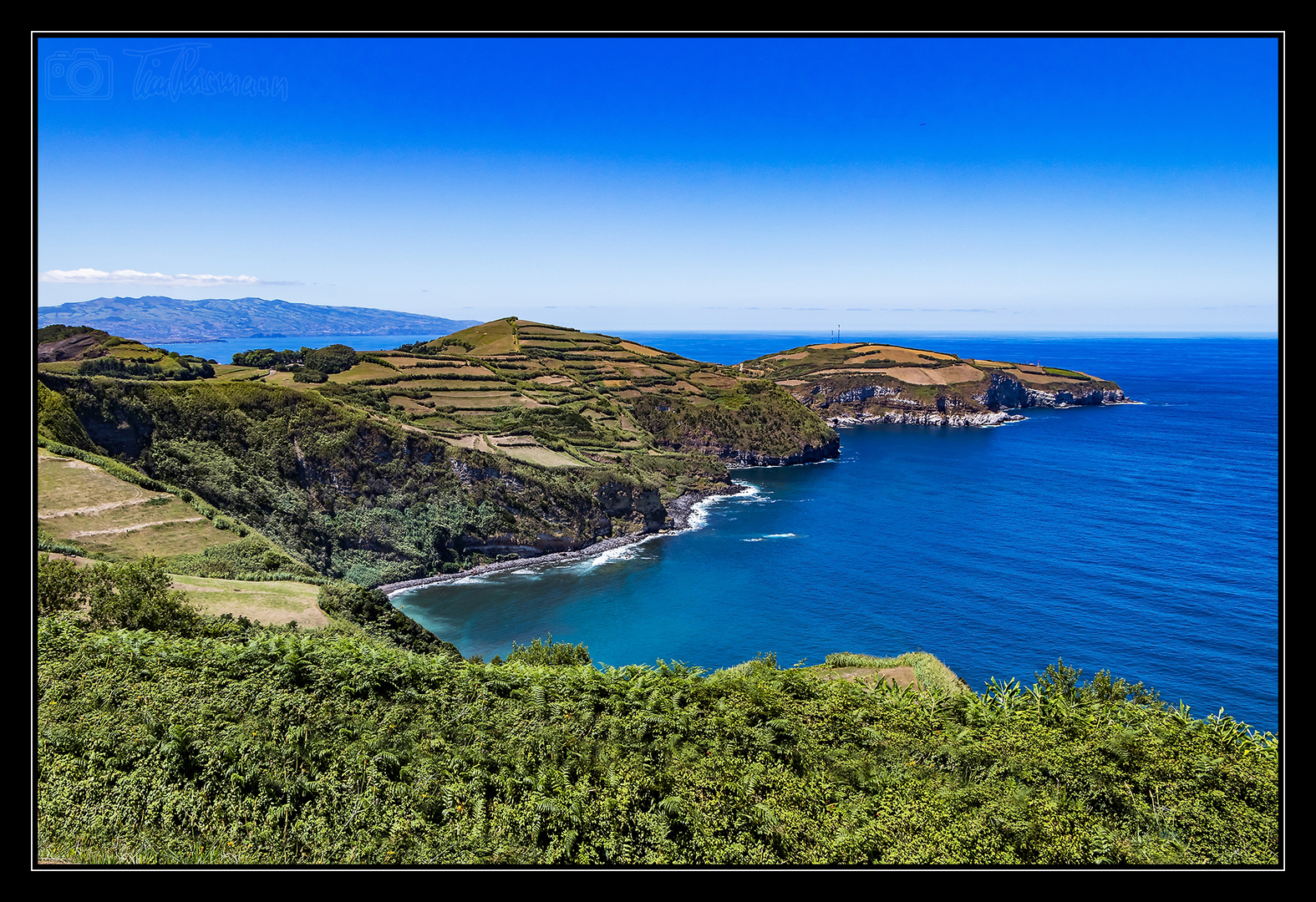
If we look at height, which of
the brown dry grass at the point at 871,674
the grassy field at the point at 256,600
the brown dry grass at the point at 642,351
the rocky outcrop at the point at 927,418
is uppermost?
the brown dry grass at the point at 642,351

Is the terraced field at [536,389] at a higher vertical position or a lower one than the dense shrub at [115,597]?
higher

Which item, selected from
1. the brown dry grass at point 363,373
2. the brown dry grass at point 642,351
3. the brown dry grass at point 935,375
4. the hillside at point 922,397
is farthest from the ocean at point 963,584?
the brown dry grass at point 935,375

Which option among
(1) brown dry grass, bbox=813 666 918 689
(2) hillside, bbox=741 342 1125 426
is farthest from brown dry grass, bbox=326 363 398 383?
(2) hillside, bbox=741 342 1125 426

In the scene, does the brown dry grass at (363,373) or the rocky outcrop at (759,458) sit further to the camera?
the rocky outcrop at (759,458)

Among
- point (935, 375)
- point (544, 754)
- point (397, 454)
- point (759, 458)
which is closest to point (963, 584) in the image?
point (544, 754)

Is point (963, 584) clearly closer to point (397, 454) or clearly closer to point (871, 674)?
point (871, 674)

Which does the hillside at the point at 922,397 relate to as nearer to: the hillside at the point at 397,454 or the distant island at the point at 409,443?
the distant island at the point at 409,443
